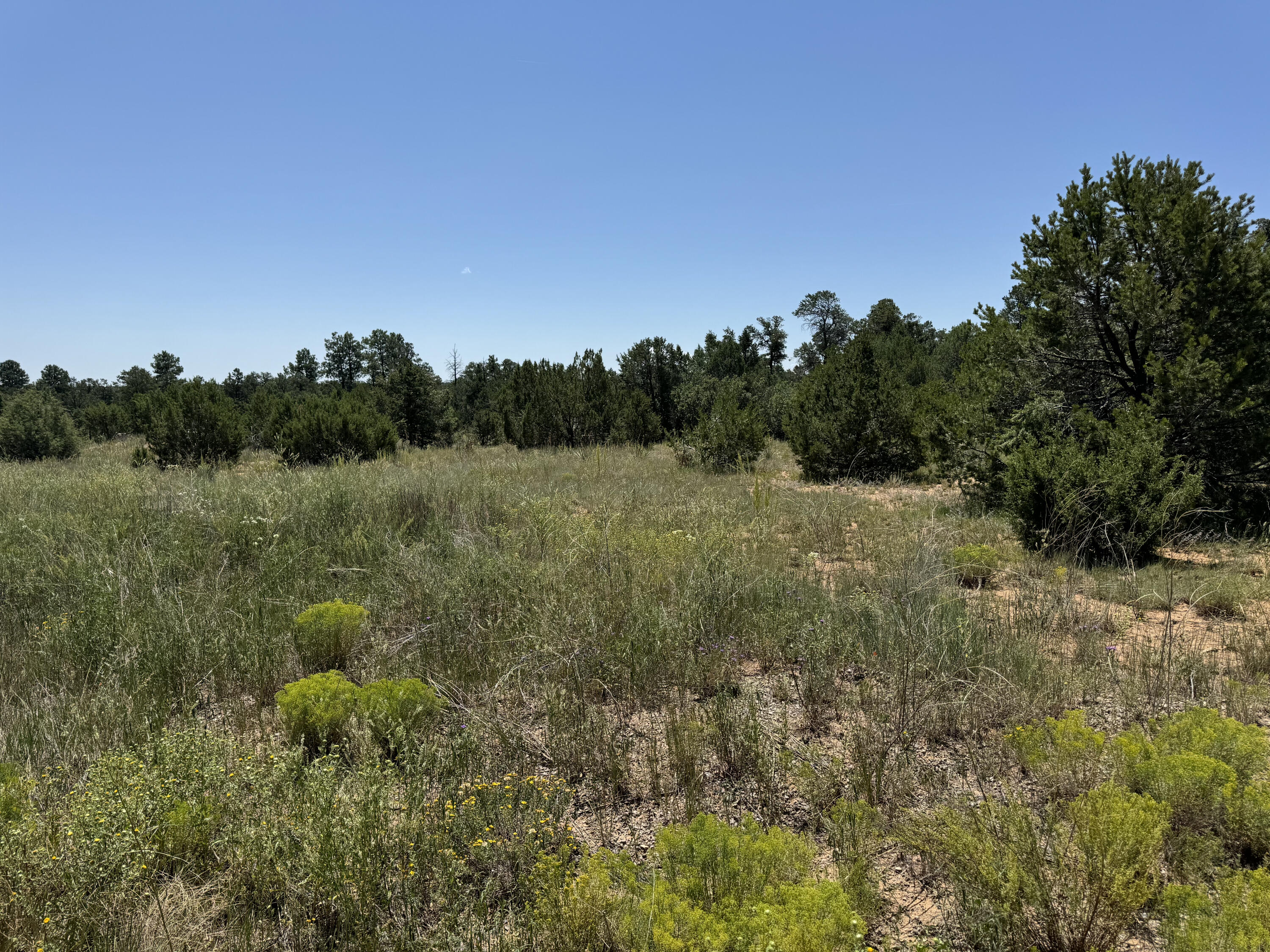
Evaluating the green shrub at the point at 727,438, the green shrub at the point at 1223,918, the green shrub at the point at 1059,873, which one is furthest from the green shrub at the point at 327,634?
the green shrub at the point at 727,438

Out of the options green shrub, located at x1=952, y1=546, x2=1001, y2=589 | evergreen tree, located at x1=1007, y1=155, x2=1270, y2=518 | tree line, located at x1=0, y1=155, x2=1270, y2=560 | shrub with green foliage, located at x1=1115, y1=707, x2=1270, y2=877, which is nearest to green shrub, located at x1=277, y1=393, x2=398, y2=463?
tree line, located at x1=0, y1=155, x2=1270, y2=560

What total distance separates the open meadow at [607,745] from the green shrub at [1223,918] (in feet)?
0.05

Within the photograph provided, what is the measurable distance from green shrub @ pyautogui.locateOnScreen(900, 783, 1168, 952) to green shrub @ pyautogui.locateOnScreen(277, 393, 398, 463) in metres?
18.1

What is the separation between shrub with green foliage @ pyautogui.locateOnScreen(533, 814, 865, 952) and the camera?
5.20 feet

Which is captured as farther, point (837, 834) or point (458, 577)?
point (458, 577)

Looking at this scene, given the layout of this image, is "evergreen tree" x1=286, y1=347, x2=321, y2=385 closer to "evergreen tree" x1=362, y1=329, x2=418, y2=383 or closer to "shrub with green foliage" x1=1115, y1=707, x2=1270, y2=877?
"evergreen tree" x1=362, y1=329, x2=418, y2=383

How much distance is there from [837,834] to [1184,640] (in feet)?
12.0

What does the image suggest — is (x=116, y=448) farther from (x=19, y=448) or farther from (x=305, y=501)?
(x=305, y=501)

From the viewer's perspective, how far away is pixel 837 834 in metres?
2.13

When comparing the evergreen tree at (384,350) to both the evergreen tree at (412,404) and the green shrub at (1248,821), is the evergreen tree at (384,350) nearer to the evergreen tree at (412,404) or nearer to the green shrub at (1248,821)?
the evergreen tree at (412,404)

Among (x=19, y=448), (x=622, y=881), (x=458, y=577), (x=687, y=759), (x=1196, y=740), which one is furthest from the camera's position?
(x=19, y=448)

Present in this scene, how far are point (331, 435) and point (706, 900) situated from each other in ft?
65.1

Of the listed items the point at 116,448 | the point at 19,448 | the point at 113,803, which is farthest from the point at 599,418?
the point at 113,803

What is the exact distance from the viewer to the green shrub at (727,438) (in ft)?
51.6
